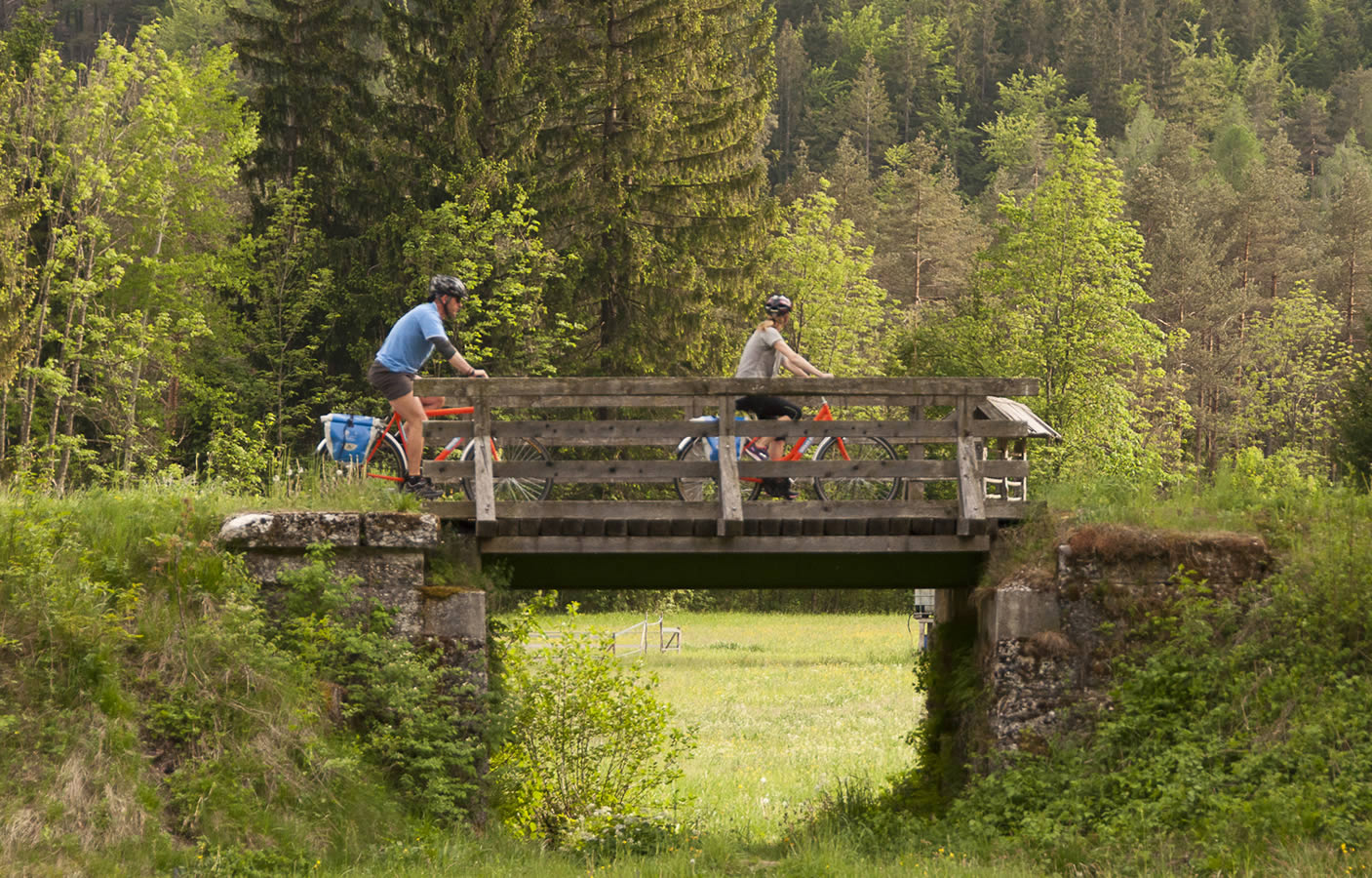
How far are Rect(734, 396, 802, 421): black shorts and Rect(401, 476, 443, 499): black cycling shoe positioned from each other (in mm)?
2617

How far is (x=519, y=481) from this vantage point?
12.5 metres

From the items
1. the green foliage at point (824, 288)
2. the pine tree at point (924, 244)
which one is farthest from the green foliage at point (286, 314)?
the pine tree at point (924, 244)

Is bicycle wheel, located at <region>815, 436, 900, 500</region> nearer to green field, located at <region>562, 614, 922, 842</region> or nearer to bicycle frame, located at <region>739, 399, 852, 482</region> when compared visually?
bicycle frame, located at <region>739, 399, 852, 482</region>

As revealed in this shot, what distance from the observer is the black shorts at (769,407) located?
12.5 meters

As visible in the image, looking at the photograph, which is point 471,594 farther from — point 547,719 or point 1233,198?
point 1233,198

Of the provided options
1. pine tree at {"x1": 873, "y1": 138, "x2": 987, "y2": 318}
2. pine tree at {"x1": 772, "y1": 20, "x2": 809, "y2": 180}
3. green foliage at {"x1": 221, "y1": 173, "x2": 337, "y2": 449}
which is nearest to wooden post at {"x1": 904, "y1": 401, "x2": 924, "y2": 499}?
green foliage at {"x1": 221, "y1": 173, "x2": 337, "y2": 449}

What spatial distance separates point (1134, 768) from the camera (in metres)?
10.4

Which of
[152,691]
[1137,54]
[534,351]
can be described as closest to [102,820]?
[152,691]

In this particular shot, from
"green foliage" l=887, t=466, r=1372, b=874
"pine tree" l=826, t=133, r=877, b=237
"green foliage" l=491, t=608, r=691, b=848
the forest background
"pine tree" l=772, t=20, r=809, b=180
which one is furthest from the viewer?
"pine tree" l=772, t=20, r=809, b=180

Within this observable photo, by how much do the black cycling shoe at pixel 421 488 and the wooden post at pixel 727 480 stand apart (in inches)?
87.5

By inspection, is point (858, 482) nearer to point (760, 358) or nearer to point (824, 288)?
point (760, 358)

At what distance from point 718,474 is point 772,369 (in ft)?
5.33

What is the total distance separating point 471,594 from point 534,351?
67.8ft

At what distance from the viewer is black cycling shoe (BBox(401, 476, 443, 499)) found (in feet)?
38.0
